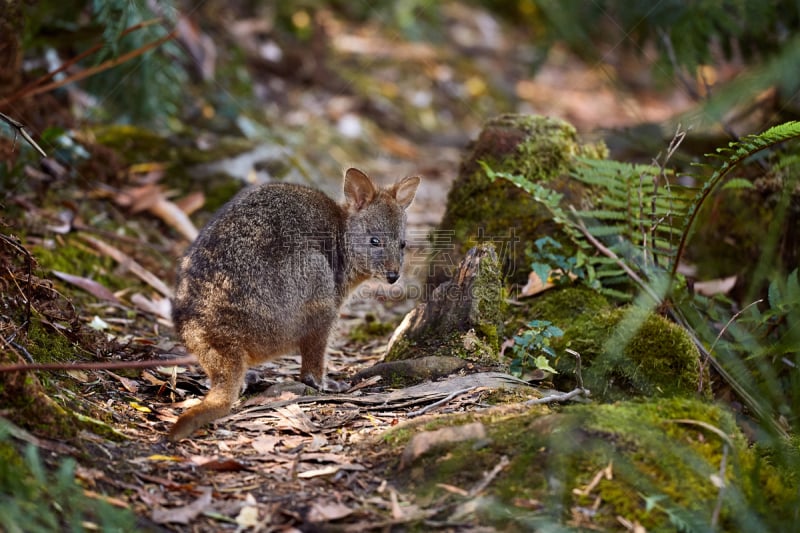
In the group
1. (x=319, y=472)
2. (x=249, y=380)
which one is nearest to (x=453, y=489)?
(x=319, y=472)

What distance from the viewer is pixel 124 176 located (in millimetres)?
8023

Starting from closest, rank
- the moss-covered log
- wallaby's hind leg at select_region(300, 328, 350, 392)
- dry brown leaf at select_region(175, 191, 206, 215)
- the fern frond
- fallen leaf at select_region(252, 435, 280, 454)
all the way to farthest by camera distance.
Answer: fallen leaf at select_region(252, 435, 280, 454)
the fern frond
the moss-covered log
wallaby's hind leg at select_region(300, 328, 350, 392)
dry brown leaf at select_region(175, 191, 206, 215)

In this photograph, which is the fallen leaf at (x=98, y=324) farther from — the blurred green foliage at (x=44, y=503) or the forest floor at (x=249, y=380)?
the blurred green foliage at (x=44, y=503)

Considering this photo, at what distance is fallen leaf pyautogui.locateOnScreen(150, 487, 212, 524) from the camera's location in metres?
3.24

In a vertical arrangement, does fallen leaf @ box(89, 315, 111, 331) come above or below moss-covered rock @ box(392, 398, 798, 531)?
above

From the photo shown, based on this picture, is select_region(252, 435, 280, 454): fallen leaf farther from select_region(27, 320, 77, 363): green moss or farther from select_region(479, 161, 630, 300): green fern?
select_region(479, 161, 630, 300): green fern

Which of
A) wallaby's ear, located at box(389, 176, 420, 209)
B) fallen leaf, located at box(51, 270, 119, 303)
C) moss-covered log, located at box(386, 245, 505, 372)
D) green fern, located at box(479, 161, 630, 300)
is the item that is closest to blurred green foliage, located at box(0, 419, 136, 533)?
moss-covered log, located at box(386, 245, 505, 372)

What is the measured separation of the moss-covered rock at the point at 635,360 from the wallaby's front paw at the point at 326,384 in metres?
1.42

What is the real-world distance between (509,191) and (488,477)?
337cm

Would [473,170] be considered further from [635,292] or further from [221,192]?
[221,192]

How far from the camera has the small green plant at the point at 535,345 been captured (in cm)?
486

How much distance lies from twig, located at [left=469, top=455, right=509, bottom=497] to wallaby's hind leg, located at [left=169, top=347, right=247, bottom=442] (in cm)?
156

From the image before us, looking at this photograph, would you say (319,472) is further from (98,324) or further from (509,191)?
(509,191)

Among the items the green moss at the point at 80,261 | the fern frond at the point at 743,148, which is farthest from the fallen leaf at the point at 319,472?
the green moss at the point at 80,261
